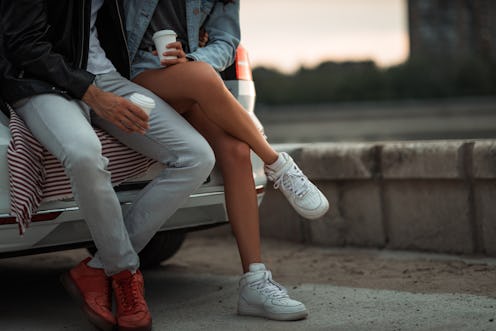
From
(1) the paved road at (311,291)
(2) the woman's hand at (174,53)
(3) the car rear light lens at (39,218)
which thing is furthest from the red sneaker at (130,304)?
(2) the woman's hand at (174,53)

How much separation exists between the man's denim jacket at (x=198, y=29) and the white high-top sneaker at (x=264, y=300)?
0.92m

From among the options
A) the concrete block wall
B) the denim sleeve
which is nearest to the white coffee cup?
the denim sleeve

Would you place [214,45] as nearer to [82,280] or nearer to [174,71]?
[174,71]

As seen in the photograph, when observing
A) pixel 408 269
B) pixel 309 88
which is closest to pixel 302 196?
pixel 408 269

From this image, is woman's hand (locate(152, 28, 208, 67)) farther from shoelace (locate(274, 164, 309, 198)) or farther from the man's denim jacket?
shoelace (locate(274, 164, 309, 198))

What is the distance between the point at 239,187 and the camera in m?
3.55

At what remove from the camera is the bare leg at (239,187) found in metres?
3.54

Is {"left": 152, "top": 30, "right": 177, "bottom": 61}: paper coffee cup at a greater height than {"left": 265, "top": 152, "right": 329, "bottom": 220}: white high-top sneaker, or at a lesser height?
greater

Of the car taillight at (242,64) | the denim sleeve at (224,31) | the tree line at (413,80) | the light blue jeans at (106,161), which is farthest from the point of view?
the tree line at (413,80)

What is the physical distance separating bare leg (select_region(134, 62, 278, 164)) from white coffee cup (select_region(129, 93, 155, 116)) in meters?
0.26

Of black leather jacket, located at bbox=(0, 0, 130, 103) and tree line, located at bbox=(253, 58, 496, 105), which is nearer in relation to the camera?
black leather jacket, located at bbox=(0, 0, 130, 103)

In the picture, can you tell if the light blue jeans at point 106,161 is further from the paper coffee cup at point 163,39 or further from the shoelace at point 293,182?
the shoelace at point 293,182

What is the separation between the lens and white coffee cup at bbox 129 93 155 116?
3.18m

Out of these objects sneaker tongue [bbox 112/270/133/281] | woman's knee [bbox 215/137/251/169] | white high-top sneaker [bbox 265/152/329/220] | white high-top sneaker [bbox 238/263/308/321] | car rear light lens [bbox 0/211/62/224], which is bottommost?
white high-top sneaker [bbox 238/263/308/321]
